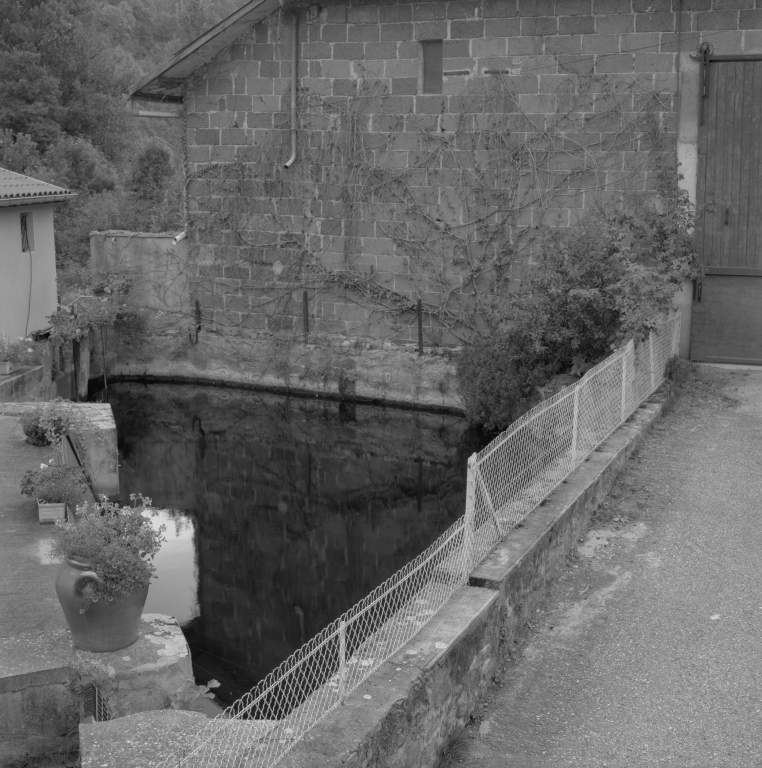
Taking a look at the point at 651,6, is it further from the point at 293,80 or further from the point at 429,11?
the point at 293,80

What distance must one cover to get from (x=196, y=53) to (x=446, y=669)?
12.7 m

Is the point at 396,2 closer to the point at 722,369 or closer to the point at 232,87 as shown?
the point at 232,87

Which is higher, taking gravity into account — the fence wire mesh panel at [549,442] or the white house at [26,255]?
the white house at [26,255]

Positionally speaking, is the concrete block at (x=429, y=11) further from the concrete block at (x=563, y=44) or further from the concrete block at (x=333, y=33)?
the concrete block at (x=563, y=44)

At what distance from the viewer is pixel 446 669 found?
602 centimetres

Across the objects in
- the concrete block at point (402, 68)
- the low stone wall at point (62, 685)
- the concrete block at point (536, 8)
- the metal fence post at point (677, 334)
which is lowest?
the low stone wall at point (62, 685)

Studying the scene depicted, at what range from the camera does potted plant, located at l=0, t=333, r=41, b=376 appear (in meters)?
14.4

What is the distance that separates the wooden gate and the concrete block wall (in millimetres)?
427

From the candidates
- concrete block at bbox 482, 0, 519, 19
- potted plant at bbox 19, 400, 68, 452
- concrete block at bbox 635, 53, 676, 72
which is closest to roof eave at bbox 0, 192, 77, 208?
potted plant at bbox 19, 400, 68, 452

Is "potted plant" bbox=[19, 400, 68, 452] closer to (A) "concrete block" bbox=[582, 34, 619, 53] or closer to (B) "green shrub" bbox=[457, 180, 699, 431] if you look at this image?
(B) "green shrub" bbox=[457, 180, 699, 431]

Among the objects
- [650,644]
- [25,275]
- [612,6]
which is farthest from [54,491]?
[612,6]

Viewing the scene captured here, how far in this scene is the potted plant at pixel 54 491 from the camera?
29.7 feet

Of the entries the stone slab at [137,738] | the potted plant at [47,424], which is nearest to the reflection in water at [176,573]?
the potted plant at [47,424]

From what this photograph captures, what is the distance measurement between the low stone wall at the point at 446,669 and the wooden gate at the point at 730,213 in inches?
235
